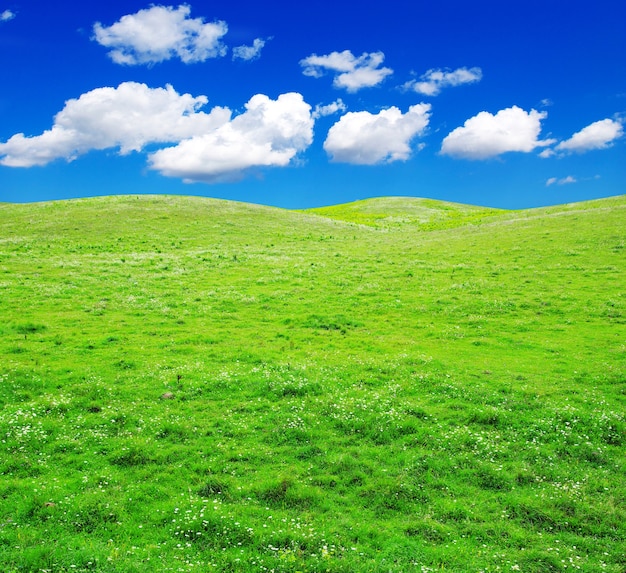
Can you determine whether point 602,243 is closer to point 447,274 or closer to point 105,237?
point 447,274

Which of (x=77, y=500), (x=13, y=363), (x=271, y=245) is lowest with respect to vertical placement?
(x=77, y=500)

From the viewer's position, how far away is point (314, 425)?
51.9 feet

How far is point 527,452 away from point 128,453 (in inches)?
511

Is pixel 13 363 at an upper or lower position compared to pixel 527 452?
upper

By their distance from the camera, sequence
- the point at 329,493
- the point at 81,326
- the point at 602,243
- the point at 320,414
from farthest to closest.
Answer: the point at 602,243 → the point at 81,326 → the point at 320,414 → the point at 329,493

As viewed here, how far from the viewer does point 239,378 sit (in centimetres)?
1931

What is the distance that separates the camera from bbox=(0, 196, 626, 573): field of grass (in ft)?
34.8

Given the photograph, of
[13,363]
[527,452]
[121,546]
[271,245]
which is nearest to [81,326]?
[13,363]

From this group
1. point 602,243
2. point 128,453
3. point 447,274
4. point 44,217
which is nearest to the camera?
point 128,453

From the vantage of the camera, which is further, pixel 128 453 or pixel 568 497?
pixel 128 453

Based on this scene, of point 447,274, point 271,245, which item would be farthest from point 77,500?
point 271,245

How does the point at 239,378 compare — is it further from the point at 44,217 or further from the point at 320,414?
the point at 44,217

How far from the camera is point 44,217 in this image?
6919 centimetres

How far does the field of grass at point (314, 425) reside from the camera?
417 inches
